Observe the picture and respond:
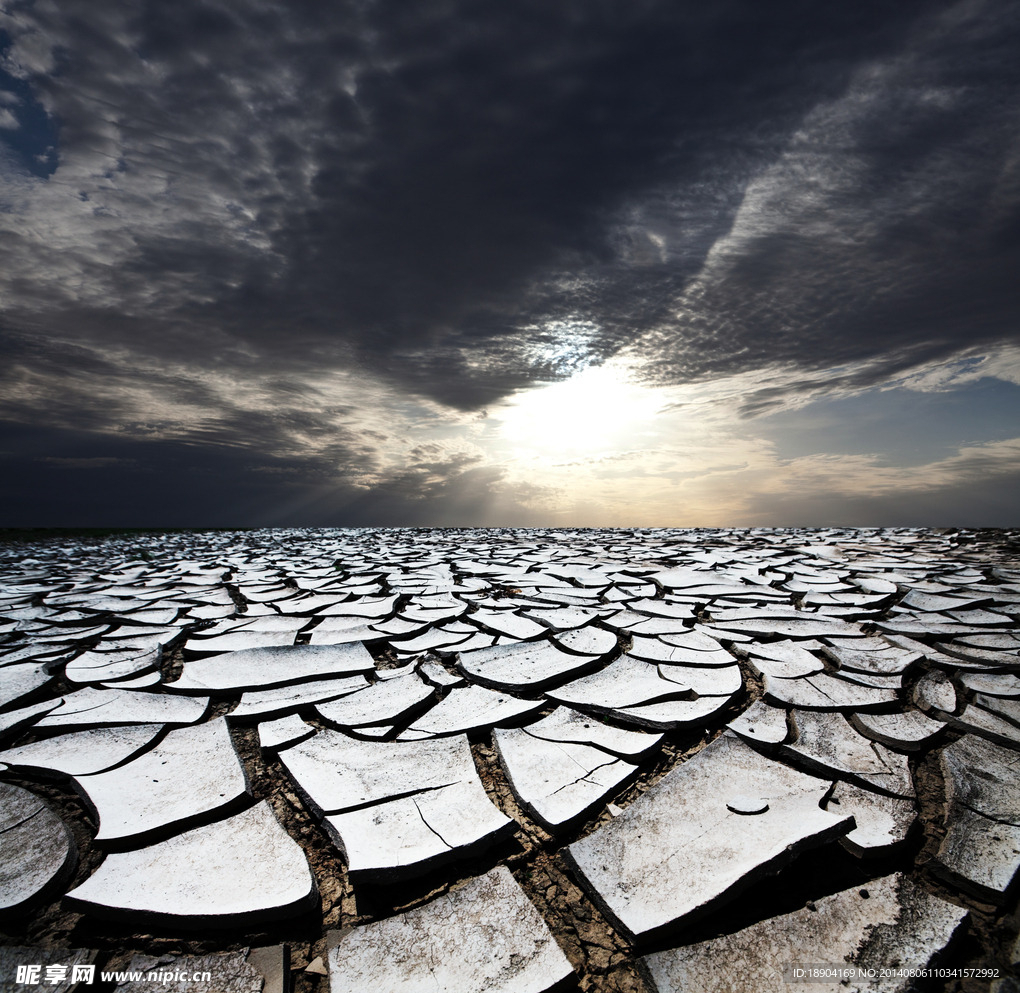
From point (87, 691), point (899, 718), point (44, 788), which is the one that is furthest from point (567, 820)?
point (87, 691)

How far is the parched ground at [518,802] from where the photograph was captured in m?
0.80

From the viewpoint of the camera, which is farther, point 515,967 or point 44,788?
point 44,788

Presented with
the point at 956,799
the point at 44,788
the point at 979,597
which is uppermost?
the point at 979,597

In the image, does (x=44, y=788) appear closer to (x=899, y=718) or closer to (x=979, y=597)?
(x=899, y=718)

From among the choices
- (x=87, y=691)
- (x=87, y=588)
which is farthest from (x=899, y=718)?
(x=87, y=588)

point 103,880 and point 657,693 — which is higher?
point 657,693

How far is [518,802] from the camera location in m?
1.13

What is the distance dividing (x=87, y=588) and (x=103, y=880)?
131 inches

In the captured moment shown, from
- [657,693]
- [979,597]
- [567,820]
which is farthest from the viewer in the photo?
[979,597]

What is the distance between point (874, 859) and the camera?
3.17ft

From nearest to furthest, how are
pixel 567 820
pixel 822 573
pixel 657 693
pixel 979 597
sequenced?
pixel 567 820, pixel 657 693, pixel 979 597, pixel 822 573

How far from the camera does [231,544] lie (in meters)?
6.49

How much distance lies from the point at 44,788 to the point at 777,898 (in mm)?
1609

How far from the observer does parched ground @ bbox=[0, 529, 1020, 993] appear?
2.63 feet
